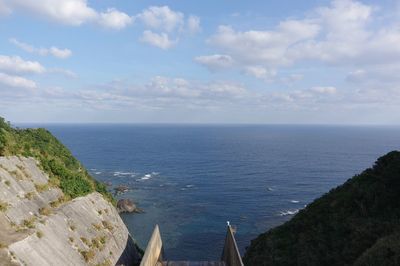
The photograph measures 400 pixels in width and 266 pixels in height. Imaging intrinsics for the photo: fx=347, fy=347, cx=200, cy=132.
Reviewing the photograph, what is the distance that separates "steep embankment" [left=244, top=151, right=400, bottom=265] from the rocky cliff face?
13.2m

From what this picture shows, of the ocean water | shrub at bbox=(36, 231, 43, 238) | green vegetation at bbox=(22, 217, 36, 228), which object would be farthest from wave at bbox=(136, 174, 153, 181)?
shrub at bbox=(36, 231, 43, 238)

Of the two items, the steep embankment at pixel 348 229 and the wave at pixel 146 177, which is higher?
the steep embankment at pixel 348 229

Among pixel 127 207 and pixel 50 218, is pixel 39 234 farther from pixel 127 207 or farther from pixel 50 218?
pixel 127 207

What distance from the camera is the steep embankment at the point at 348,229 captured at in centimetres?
2505

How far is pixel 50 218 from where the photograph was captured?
1944 cm

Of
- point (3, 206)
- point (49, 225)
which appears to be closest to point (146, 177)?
point (49, 225)

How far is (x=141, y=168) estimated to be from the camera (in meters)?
131

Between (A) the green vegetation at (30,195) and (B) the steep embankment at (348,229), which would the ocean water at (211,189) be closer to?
(B) the steep embankment at (348,229)

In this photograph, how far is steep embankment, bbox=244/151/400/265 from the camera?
25047mm

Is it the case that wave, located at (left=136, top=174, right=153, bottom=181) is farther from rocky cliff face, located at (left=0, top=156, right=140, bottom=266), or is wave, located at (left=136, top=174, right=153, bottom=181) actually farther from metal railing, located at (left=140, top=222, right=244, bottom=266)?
metal railing, located at (left=140, top=222, right=244, bottom=266)

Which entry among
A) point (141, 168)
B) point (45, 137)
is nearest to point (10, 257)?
point (45, 137)

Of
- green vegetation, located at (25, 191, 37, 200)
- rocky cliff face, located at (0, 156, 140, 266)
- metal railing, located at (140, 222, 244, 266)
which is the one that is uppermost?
green vegetation, located at (25, 191, 37, 200)

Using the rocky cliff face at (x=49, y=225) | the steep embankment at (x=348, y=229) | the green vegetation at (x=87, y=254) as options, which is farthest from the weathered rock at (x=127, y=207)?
the green vegetation at (x=87, y=254)

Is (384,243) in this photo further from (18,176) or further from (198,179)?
(198,179)
